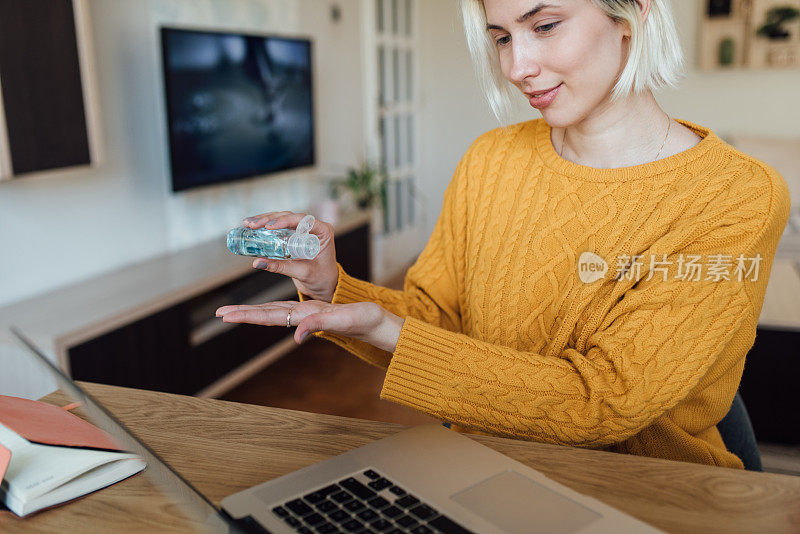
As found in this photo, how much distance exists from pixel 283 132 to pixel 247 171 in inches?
11.4

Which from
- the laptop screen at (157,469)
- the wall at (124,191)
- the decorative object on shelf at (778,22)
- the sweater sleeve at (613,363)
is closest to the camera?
the laptop screen at (157,469)

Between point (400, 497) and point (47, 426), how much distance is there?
385 mm

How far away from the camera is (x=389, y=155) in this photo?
174 inches

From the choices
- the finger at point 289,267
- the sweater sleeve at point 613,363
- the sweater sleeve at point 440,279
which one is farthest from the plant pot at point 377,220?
the sweater sleeve at point 613,363

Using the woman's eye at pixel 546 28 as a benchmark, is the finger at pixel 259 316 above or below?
below

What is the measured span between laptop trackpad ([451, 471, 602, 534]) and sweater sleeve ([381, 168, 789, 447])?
182 mm

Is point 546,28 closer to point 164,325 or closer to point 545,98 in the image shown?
point 545,98

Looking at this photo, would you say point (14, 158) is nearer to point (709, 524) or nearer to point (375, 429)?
point (375, 429)

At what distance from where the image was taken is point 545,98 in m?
0.92

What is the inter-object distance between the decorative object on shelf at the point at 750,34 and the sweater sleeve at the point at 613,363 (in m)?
3.75

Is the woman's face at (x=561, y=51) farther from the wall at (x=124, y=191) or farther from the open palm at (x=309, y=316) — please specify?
the wall at (x=124, y=191)

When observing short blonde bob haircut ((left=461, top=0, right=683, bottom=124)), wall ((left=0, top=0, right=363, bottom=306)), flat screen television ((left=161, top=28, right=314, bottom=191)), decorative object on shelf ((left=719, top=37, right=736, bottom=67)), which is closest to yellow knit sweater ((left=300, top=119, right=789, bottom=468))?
short blonde bob haircut ((left=461, top=0, right=683, bottom=124))

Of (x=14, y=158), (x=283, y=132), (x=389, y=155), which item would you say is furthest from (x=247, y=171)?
(x=389, y=155)

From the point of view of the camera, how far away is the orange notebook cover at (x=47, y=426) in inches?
26.4
